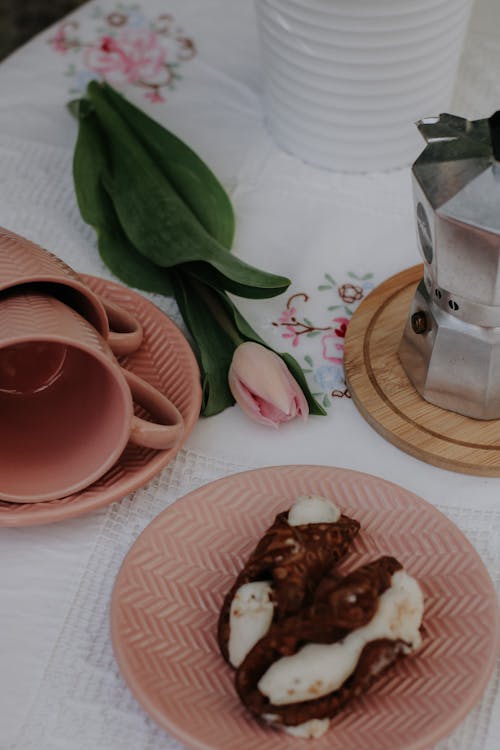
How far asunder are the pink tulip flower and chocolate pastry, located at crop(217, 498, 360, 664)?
122mm

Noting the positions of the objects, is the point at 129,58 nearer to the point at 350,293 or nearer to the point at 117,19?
the point at 117,19

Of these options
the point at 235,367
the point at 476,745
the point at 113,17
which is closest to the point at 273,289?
the point at 235,367

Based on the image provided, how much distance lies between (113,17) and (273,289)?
1.56ft

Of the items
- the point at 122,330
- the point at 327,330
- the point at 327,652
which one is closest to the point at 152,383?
the point at 122,330

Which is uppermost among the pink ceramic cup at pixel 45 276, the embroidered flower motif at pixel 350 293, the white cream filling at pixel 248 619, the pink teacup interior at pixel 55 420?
the pink ceramic cup at pixel 45 276

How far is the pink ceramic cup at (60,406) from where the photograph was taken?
516 millimetres

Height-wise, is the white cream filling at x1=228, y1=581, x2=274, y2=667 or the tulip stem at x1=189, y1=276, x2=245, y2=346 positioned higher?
the white cream filling at x1=228, y1=581, x2=274, y2=667

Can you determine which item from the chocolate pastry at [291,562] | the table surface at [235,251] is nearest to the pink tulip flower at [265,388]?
the table surface at [235,251]

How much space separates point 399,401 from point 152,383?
17 centimetres

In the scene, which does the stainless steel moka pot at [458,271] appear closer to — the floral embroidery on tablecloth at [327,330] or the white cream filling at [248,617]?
the floral embroidery on tablecloth at [327,330]

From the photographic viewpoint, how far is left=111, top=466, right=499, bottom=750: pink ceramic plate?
1.45 feet

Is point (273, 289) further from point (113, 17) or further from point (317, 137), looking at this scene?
point (113, 17)

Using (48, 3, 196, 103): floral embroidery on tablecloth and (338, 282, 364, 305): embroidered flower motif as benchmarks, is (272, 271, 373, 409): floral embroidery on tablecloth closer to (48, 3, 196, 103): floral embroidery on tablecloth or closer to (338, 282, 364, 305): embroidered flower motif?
(338, 282, 364, 305): embroidered flower motif

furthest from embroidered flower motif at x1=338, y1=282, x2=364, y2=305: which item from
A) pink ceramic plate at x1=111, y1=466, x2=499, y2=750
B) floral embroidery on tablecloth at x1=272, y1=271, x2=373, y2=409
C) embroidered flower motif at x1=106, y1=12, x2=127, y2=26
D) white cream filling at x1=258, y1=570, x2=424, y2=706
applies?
embroidered flower motif at x1=106, y1=12, x2=127, y2=26
